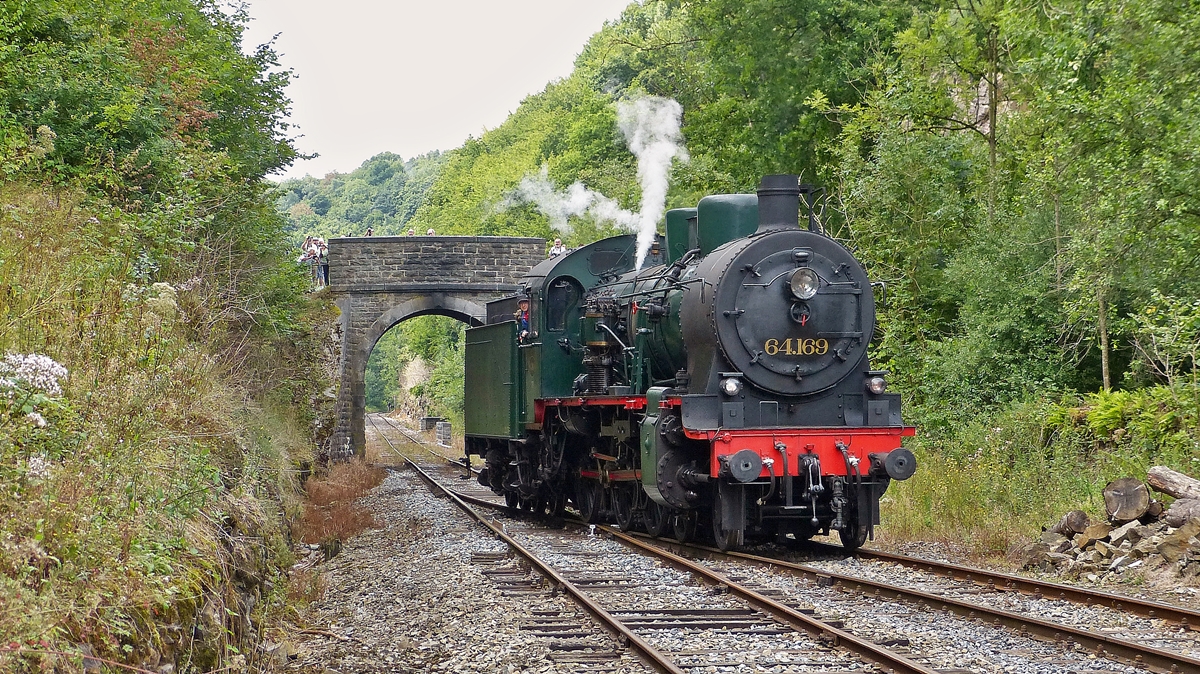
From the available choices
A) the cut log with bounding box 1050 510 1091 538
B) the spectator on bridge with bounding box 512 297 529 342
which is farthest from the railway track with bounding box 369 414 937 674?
the spectator on bridge with bounding box 512 297 529 342

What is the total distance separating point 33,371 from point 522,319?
29.8ft

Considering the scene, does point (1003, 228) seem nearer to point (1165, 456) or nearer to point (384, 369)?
point (1165, 456)

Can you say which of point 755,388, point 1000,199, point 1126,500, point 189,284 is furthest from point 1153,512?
point 1000,199

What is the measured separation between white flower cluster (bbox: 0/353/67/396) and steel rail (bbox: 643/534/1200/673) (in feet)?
17.5

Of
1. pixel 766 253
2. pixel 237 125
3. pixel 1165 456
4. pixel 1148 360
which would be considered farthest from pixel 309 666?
pixel 237 125

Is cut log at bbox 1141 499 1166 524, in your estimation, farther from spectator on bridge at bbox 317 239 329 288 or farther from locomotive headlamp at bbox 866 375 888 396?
spectator on bridge at bbox 317 239 329 288

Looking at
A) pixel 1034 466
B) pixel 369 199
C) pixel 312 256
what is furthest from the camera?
pixel 369 199

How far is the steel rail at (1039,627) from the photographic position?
214 inches

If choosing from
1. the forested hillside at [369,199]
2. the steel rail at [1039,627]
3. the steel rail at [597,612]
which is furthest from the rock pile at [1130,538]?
the forested hillside at [369,199]

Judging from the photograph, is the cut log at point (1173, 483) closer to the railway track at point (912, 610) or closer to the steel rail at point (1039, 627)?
the railway track at point (912, 610)

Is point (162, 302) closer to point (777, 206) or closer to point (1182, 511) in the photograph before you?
point (777, 206)

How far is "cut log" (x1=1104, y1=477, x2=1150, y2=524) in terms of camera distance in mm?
8656

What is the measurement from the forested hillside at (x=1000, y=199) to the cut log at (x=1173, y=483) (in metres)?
1.46

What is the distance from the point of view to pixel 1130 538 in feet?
28.0
